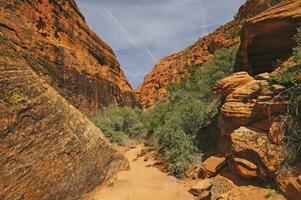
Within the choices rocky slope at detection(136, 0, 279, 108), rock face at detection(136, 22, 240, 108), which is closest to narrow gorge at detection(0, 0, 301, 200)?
rocky slope at detection(136, 0, 279, 108)

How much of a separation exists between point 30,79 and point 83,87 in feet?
27.7

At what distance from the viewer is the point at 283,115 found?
588 centimetres

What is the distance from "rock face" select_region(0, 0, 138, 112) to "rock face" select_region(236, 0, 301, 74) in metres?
8.17

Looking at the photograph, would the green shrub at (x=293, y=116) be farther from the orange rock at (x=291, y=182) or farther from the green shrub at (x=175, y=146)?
the green shrub at (x=175, y=146)

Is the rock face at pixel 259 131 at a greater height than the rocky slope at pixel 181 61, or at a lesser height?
lesser

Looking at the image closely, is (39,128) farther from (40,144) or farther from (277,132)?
(277,132)

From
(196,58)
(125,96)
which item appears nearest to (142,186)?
(125,96)

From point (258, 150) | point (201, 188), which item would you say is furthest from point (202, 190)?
point (258, 150)

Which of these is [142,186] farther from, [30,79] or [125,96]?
[125,96]

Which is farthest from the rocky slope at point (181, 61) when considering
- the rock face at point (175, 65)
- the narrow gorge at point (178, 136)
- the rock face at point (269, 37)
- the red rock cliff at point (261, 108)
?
the red rock cliff at point (261, 108)

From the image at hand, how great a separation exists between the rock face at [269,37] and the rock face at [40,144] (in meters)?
6.48

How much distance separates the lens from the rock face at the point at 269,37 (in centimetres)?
728

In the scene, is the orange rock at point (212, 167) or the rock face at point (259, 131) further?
the orange rock at point (212, 167)

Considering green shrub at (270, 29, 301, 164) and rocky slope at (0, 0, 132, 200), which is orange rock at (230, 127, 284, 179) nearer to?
green shrub at (270, 29, 301, 164)
